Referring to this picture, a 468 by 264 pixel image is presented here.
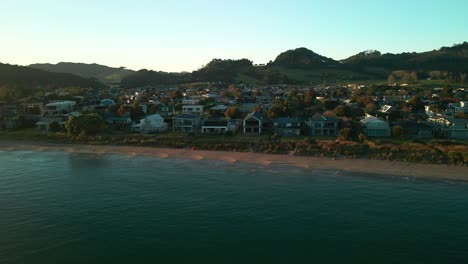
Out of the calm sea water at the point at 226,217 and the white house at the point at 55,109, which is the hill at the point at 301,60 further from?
the calm sea water at the point at 226,217

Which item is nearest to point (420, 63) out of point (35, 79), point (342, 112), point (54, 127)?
point (342, 112)

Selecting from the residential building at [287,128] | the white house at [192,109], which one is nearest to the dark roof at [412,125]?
the residential building at [287,128]

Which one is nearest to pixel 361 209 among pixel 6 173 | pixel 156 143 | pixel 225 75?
pixel 156 143

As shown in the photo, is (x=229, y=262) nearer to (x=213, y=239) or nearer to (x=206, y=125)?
(x=213, y=239)

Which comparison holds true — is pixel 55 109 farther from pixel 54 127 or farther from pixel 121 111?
pixel 54 127

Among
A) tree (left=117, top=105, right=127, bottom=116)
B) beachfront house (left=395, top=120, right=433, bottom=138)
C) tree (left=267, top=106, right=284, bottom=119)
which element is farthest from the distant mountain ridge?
beachfront house (left=395, top=120, right=433, bottom=138)

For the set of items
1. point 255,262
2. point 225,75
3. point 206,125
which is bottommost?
point 255,262

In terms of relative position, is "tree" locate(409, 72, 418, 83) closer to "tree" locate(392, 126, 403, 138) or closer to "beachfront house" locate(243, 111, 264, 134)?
"tree" locate(392, 126, 403, 138)
